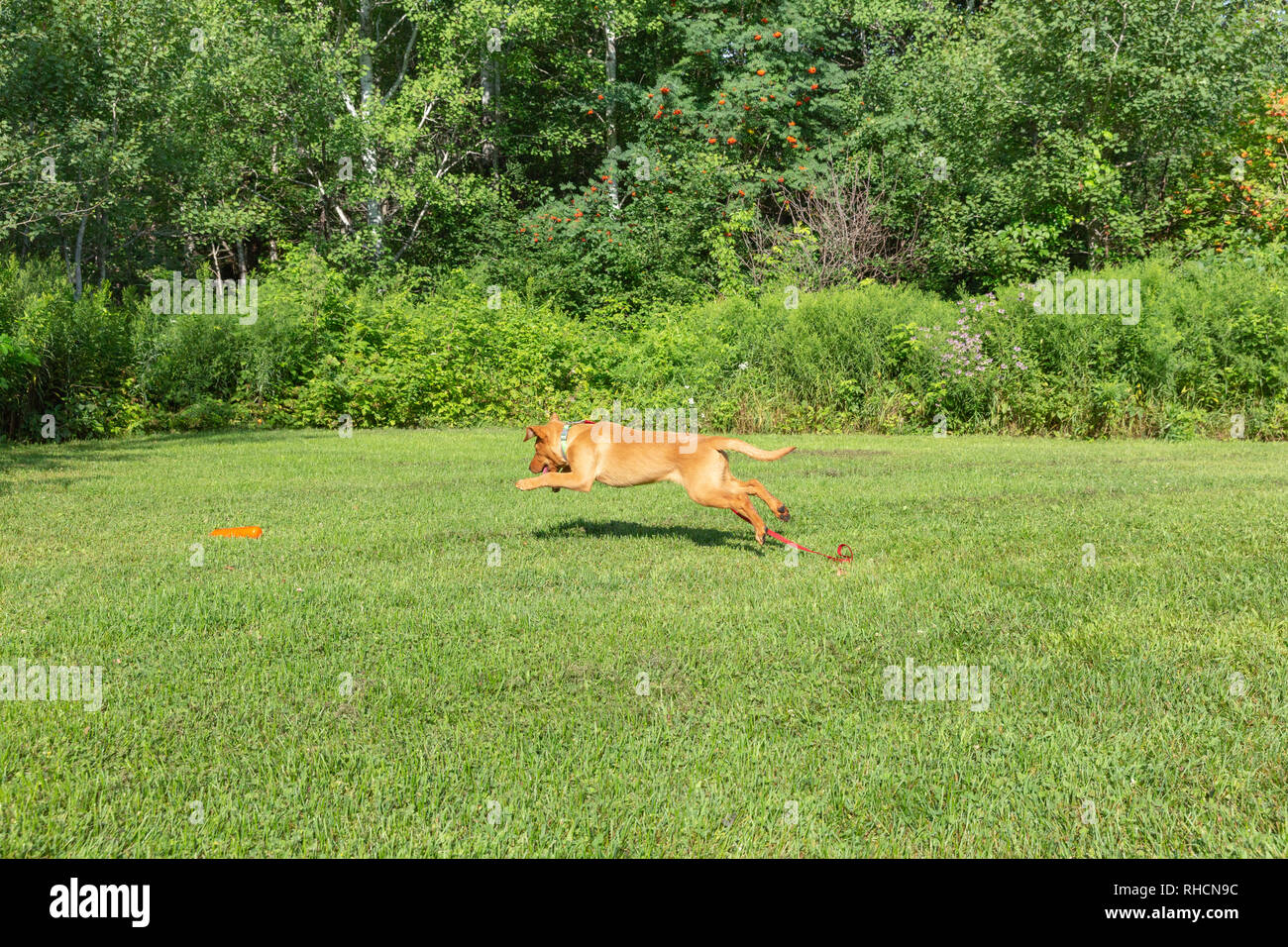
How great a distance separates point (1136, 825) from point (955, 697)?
1145 millimetres

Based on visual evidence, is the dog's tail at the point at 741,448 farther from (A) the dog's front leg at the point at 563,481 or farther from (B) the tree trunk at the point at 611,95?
(B) the tree trunk at the point at 611,95

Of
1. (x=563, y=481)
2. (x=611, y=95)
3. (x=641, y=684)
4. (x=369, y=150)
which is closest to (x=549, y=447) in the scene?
(x=563, y=481)

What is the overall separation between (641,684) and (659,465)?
3136 millimetres

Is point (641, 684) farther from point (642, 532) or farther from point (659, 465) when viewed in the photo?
point (642, 532)

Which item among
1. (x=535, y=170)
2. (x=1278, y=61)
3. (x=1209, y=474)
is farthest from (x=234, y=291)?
(x=1278, y=61)

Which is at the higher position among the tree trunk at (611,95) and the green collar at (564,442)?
the tree trunk at (611,95)

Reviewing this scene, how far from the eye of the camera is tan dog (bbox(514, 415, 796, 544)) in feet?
23.1

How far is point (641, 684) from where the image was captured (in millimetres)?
4191

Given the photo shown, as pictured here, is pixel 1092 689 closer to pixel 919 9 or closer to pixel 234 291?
pixel 234 291

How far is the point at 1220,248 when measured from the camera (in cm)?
2188

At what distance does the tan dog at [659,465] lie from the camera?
704 centimetres

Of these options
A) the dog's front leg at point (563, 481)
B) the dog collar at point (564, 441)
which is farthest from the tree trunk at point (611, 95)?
the dog's front leg at point (563, 481)

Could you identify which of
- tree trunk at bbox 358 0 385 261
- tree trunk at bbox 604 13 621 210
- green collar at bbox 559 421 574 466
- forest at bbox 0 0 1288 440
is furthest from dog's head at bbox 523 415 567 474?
tree trunk at bbox 604 13 621 210

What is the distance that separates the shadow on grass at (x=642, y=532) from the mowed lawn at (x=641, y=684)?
42 millimetres
